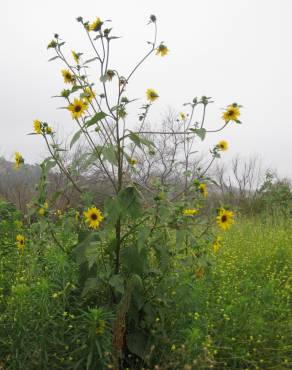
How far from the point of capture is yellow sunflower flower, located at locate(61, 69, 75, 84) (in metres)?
2.83

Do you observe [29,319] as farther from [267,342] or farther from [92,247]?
[267,342]

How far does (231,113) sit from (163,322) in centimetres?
147

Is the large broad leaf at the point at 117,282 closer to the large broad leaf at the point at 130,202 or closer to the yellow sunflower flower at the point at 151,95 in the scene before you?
the large broad leaf at the point at 130,202

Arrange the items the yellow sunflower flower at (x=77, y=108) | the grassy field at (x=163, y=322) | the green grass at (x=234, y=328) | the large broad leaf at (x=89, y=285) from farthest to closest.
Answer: the yellow sunflower flower at (x=77, y=108), the green grass at (x=234, y=328), the large broad leaf at (x=89, y=285), the grassy field at (x=163, y=322)

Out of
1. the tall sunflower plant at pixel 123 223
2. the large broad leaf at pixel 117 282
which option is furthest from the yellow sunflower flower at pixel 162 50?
the large broad leaf at pixel 117 282

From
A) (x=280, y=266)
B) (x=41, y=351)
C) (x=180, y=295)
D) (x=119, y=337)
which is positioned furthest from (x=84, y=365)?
(x=280, y=266)

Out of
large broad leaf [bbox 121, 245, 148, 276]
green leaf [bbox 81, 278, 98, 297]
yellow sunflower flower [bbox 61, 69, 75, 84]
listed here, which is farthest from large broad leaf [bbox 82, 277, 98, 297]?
yellow sunflower flower [bbox 61, 69, 75, 84]

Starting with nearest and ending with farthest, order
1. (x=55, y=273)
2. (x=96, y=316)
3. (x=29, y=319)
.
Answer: (x=96, y=316), (x=29, y=319), (x=55, y=273)

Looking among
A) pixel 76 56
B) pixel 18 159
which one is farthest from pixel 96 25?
pixel 18 159

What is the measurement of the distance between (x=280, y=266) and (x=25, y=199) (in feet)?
18.7

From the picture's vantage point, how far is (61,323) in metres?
2.21

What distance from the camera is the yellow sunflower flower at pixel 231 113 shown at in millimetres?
2895

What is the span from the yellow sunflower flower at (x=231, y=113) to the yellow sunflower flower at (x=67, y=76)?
1.08m

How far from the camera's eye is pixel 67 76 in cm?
283
